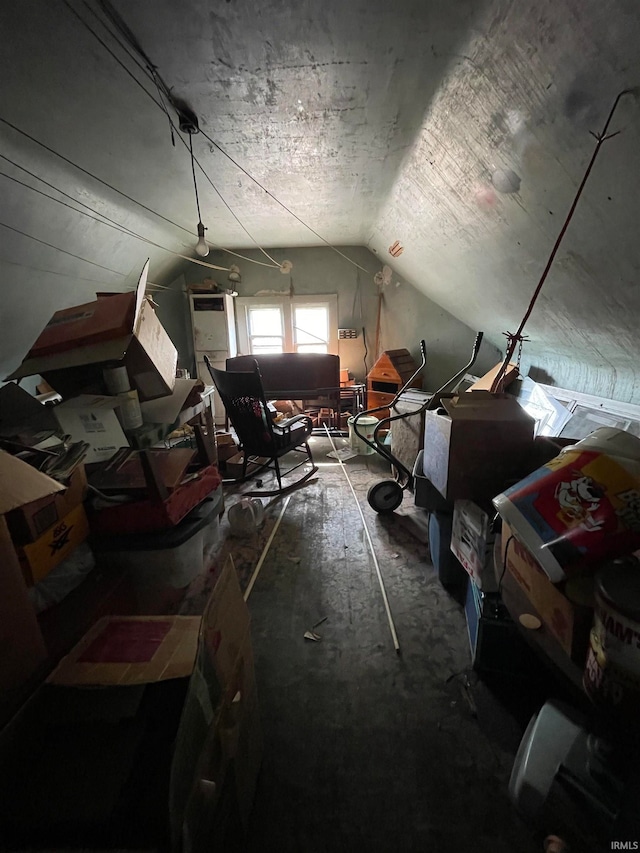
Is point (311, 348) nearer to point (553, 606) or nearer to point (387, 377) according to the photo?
point (387, 377)

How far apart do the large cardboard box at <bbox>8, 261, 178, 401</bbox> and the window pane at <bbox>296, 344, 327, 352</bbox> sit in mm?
3412

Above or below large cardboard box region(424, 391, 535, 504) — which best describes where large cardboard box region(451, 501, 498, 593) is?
below

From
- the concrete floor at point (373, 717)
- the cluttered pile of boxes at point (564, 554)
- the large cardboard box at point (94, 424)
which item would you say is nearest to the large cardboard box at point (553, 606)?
the cluttered pile of boxes at point (564, 554)

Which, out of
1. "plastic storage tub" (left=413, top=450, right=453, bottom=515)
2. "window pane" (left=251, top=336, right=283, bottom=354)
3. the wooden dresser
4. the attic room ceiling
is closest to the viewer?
the attic room ceiling

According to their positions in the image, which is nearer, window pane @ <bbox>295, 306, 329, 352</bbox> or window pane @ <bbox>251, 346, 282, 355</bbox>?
window pane @ <bbox>295, 306, 329, 352</bbox>

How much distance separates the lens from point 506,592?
3.13ft

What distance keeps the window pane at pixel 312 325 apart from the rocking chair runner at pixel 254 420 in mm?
2545

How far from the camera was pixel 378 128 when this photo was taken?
195cm

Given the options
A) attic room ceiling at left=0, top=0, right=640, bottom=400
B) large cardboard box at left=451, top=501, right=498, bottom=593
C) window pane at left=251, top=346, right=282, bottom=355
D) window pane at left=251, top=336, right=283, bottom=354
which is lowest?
large cardboard box at left=451, top=501, right=498, bottom=593

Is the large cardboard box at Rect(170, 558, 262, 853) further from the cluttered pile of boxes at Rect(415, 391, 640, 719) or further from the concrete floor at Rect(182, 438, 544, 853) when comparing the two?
the cluttered pile of boxes at Rect(415, 391, 640, 719)

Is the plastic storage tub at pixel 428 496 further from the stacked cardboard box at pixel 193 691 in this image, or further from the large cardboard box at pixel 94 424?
the large cardboard box at pixel 94 424

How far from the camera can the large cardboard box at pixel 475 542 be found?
4.05 ft

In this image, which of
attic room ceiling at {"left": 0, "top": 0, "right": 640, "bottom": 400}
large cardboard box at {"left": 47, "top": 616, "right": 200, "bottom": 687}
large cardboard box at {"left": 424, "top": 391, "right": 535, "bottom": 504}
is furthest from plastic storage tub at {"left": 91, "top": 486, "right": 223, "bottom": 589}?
attic room ceiling at {"left": 0, "top": 0, "right": 640, "bottom": 400}

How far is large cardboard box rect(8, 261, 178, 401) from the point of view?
1479 mm
